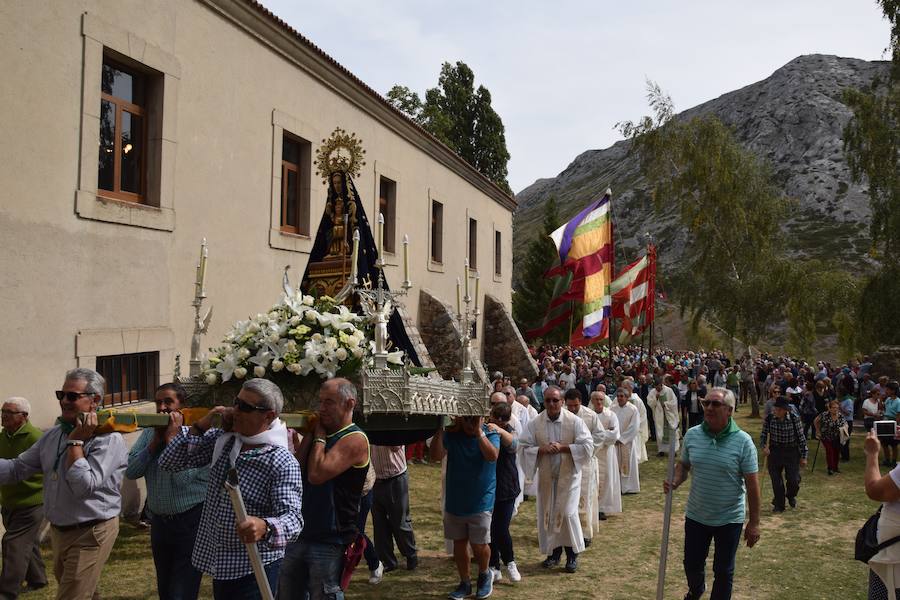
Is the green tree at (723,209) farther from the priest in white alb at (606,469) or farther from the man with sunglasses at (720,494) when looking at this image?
the man with sunglasses at (720,494)

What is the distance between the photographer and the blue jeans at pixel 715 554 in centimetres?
582

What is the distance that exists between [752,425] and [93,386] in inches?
862

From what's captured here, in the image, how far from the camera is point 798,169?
10681cm

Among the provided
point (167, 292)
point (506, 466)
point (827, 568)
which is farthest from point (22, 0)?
point (827, 568)

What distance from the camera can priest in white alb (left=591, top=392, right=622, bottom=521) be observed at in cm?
1040

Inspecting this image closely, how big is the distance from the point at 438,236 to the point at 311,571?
57.9 ft

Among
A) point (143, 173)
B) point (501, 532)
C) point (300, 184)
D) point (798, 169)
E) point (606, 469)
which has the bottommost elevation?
point (501, 532)

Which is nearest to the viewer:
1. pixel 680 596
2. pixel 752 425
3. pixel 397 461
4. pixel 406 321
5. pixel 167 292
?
pixel 680 596

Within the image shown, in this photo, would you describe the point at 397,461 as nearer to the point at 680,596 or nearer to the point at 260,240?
the point at 680,596

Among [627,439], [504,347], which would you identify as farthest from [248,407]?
[504,347]

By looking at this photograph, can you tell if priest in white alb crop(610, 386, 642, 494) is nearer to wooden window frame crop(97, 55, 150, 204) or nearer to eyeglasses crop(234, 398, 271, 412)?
wooden window frame crop(97, 55, 150, 204)

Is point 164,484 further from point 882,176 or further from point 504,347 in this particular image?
point 882,176

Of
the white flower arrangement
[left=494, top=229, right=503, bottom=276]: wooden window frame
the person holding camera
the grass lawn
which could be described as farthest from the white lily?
[left=494, top=229, right=503, bottom=276]: wooden window frame

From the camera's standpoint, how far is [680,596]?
712cm
